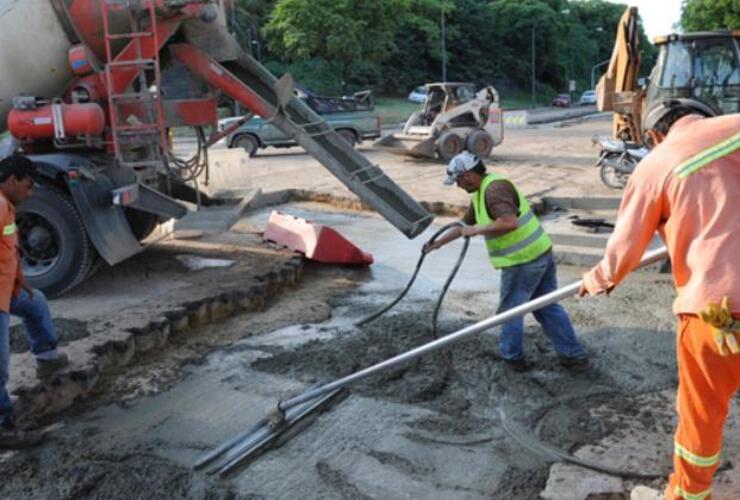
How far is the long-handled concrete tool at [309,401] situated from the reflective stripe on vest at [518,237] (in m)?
0.89

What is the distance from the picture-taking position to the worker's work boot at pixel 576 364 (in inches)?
202

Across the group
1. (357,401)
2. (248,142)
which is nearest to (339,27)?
(248,142)

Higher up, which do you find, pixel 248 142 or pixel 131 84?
pixel 131 84

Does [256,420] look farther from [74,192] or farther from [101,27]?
[101,27]

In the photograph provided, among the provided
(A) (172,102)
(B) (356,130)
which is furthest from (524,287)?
(B) (356,130)

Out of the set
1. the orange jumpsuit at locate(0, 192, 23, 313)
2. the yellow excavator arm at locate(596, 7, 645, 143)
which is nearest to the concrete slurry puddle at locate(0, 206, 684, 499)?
the orange jumpsuit at locate(0, 192, 23, 313)

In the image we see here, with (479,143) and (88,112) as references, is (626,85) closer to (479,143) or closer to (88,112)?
(479,143)

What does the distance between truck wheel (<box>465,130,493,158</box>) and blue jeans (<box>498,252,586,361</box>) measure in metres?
12.3

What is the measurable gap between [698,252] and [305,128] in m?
5.45

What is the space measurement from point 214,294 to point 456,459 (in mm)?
3266

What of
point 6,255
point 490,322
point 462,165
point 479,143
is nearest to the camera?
point 490,322

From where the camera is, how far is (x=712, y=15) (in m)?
30.3

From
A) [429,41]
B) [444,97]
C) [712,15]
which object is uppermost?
[429,41]

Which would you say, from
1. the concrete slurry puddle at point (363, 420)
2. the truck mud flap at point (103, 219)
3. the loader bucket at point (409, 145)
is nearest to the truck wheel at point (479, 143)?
the loader bucket at point (409, 145)
